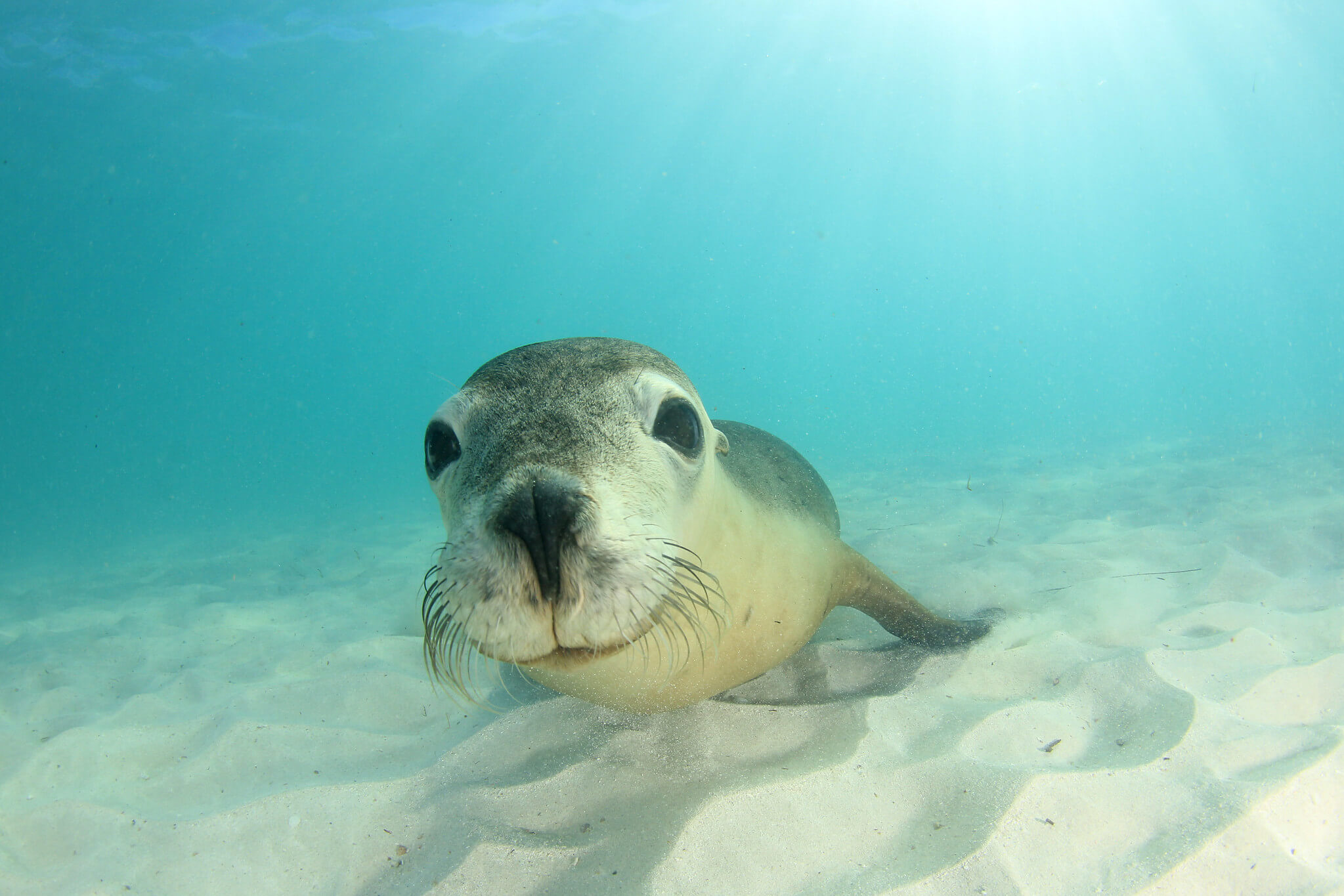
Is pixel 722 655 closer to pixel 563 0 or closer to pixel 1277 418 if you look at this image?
pixel 1277 418

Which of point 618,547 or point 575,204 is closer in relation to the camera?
point 618,547

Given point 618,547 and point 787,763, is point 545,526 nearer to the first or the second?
point 618,547

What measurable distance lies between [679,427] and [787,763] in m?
1.00

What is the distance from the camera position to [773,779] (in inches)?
65.4

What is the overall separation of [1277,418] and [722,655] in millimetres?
18796

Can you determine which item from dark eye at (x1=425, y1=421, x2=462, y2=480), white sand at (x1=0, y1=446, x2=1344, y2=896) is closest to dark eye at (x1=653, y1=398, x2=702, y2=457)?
dark eye at (x1=425, y1=421, x2=462, y2=480)

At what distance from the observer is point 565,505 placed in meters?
1.18

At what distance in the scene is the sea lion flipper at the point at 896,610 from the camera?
2553 millimetres

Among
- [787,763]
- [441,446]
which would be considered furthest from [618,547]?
[787,763]

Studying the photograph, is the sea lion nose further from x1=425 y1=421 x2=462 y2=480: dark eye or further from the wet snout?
x1=425 y1=421 x2=462 y2=480: dark eye

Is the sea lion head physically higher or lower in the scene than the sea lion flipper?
higher

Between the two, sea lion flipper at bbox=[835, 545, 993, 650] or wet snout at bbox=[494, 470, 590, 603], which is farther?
sea lion flipper at bbox=[835, 545, 993, 650]

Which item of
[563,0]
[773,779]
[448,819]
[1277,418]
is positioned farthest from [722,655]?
[563,0]

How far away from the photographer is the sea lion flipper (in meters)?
2.55
